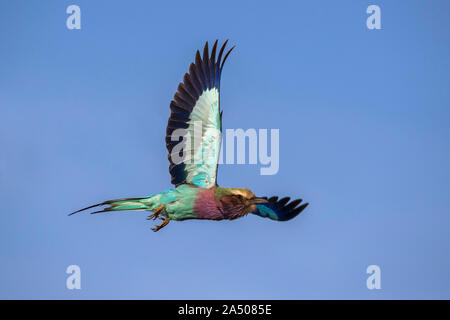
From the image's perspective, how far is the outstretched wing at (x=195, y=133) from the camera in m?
14.4

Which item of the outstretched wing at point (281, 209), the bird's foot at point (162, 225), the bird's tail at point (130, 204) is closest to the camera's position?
the bird's foot at point (162, 225)

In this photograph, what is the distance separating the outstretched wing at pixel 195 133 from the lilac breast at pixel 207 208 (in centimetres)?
49

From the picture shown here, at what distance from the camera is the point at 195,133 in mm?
14570

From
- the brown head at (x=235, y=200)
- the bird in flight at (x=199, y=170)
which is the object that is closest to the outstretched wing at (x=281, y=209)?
the bird in flight at (x=199, y=170)

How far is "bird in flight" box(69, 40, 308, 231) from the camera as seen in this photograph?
1394 cm

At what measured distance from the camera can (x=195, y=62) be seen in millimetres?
15453

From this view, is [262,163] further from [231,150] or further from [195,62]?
[195,62]

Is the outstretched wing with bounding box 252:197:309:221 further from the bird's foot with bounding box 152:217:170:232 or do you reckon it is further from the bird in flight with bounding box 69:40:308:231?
the bird's foot with bounding box 152:217:170:232

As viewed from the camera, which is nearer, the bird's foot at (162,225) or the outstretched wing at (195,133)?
the bird's foot at (162,225)

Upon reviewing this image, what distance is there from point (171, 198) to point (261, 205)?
8.45 ft

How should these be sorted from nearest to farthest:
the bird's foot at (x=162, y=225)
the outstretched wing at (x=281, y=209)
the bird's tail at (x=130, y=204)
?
the bird's foot at (x=162, y=225) → the bird's tail at (x=130, y=204) → the outstretched wing at (x=281, y=209)

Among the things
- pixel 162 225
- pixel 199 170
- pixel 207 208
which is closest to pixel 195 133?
pixel 199 170

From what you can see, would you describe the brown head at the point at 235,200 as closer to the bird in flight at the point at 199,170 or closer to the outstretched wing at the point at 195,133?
the bird in flight at the point at 199,170
